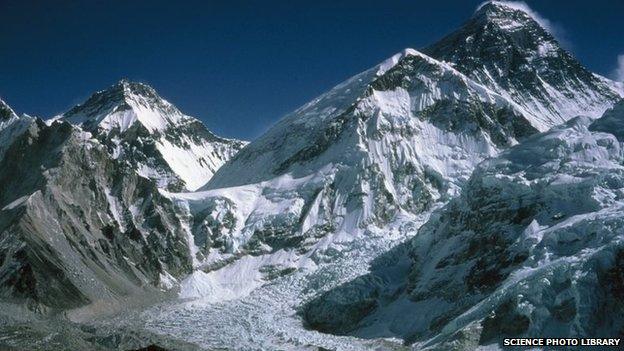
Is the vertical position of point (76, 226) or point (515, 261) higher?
point (76, 226)

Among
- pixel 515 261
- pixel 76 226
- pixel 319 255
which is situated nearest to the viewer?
pixel 515 261

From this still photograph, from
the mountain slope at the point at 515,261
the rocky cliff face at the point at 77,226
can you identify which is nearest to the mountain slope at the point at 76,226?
the rocky cliff face at the point at 77,226

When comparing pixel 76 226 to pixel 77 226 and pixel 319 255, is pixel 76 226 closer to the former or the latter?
pixel 77 226

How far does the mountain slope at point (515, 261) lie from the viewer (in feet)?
343

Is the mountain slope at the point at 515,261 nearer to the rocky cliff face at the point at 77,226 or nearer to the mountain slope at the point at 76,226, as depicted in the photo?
the rocky cliff face at the point at 77,226

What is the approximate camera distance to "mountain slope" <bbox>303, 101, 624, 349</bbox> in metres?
105

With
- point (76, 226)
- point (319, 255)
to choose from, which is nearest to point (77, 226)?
point (76, 226)

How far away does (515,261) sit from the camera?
4956 inches

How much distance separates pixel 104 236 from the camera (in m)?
167

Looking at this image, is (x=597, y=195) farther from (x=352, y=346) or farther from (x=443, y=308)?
(x=352, y=346)

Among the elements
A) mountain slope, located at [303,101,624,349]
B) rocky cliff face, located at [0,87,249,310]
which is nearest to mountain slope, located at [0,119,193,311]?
rocky cliff face, located at [0,87,249,310]

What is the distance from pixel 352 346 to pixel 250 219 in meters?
72.7

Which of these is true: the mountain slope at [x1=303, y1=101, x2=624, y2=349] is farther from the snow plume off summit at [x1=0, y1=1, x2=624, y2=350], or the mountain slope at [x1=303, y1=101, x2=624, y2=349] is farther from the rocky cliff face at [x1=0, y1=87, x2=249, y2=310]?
the rocky cliff face at [x1=0, y1=87, x2=249, y2=310]

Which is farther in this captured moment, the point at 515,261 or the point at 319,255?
the point at 319,255
